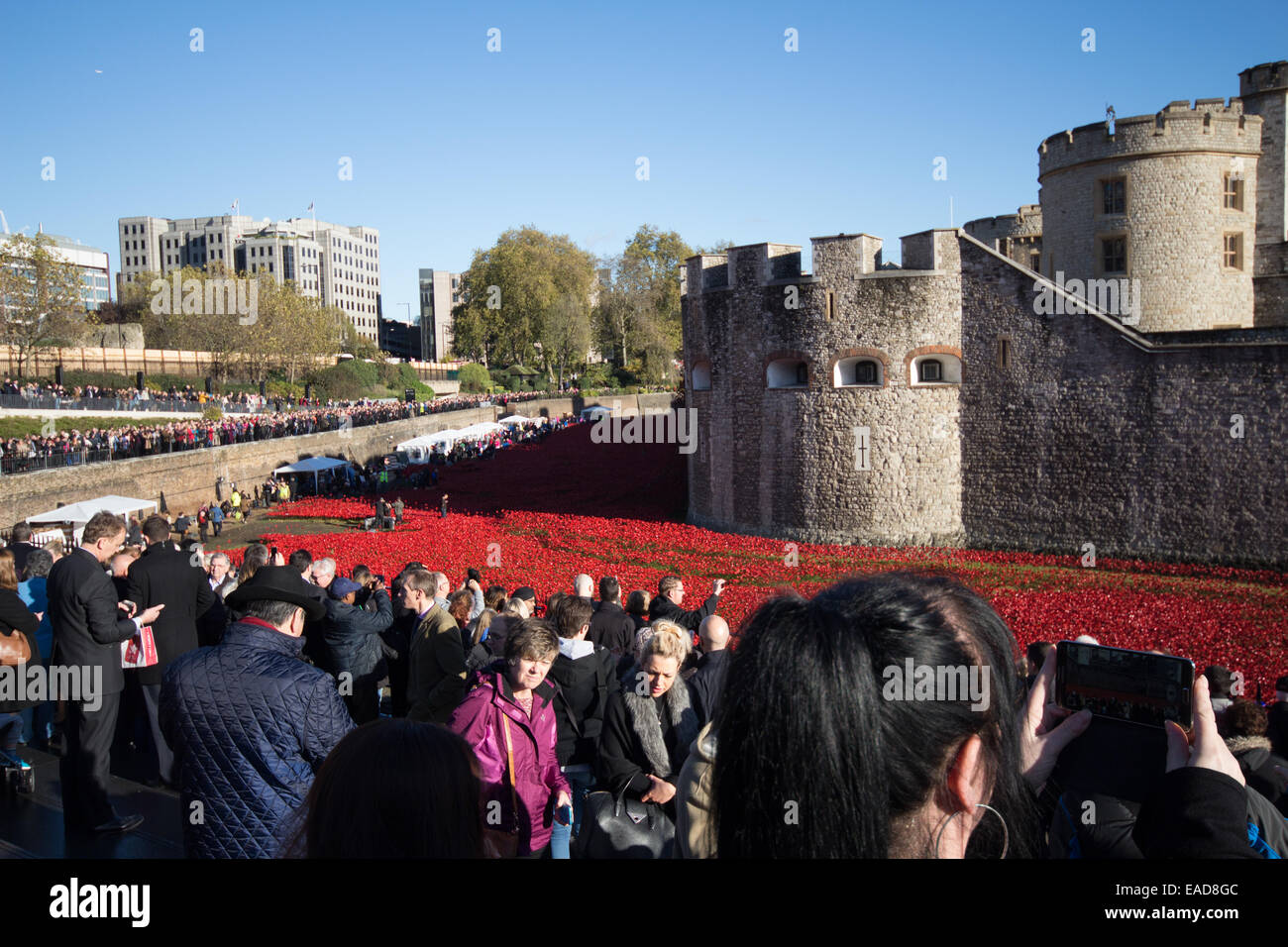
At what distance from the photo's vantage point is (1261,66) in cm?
2791

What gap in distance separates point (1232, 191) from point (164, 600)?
3108 centimetres

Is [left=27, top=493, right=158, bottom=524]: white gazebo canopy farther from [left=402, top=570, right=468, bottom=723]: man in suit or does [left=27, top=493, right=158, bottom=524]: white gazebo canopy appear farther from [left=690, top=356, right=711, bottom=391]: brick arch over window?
[left=402, top=570, right=468, bottom=723]: man in suit

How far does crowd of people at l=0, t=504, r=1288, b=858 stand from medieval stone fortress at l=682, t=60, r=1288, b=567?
1501 centimetres

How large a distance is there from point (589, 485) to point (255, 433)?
49.9ft

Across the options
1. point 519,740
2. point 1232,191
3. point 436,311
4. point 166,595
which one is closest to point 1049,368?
point 1232,191

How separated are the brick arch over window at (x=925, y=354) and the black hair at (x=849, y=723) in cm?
2232

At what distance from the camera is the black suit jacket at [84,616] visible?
639 centimetres

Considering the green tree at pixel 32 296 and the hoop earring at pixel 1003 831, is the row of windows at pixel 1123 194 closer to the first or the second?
the hoop earring at pixel 1003 831

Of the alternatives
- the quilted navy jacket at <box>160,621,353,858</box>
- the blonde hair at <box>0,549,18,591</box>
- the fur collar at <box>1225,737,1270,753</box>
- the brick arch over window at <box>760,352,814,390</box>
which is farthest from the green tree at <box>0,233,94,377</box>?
the fur collar at <box>1225,737,1270,753</box>

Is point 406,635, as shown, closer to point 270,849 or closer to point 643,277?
point 270,849

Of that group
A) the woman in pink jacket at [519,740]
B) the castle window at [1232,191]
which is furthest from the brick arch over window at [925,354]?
the woman in pink jacket at [519,740]

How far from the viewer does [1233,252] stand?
91.5 ft

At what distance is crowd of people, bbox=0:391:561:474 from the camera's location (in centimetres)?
2683

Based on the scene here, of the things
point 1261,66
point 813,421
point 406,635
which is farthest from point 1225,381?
point 406,635
